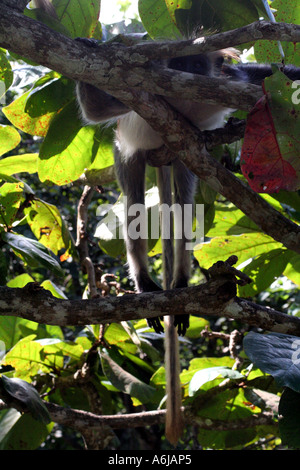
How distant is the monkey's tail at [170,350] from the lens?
90.8 inches

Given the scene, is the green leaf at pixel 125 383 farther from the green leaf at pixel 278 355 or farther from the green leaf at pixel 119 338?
the green leaf at pixel 278 355

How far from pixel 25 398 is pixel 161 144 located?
4.80 ft

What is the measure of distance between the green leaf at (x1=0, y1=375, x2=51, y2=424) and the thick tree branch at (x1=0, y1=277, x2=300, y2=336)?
0.35 metres

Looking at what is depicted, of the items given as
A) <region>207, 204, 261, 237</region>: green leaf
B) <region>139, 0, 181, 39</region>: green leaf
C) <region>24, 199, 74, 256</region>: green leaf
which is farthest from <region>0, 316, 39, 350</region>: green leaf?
<region>139, 0, 181, 39</region>: green leaf

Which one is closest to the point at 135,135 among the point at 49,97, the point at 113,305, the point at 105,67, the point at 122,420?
the point at 49,97

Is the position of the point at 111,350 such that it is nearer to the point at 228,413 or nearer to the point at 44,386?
the point at 44,386

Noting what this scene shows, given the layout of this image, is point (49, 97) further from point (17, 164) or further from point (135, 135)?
point (135, 135)

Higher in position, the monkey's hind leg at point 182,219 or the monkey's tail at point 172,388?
the monkey's hind leg at point 182,219

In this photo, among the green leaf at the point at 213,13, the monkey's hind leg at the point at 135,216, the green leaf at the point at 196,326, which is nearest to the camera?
the green leaf at the point at 213,13

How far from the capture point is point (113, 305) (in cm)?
178

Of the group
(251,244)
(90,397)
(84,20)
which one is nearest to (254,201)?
(251,244)

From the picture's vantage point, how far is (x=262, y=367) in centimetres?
162

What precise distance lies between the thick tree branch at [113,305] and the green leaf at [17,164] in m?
0.87

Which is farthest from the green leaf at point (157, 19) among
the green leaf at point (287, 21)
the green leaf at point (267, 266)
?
the green leaf at point (267, 266)
